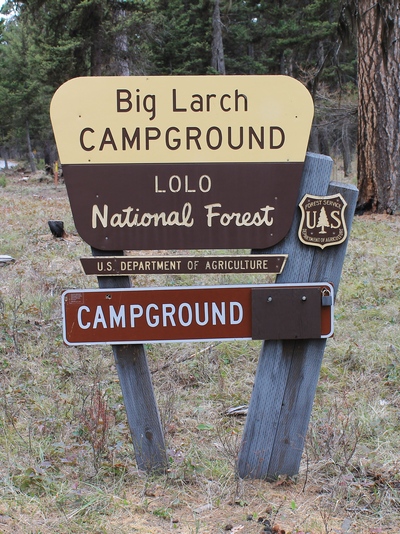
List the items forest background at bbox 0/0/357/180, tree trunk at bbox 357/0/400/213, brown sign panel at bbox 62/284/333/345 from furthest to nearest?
forest background at bbox 0/0/357/180
tree trunk at bbox 357/0/400/213
brown sign panel at bbox 62/284/333/345

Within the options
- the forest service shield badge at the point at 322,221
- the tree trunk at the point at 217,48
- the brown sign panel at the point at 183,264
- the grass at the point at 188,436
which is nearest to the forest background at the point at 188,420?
the grass at the point at 188,436

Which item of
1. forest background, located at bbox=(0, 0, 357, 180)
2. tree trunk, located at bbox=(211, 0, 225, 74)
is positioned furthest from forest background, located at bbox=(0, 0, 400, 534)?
tree trunk, located at bbox=(211, 0, 225, 74)

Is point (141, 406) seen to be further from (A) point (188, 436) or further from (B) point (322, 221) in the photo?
(B) point (322, 221)

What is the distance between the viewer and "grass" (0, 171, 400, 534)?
8.54ft

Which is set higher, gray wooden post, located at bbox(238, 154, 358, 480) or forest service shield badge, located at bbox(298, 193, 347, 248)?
forest service shield badge, located at bbox(298, 193, 347, 248)

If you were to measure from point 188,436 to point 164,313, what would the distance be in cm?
119

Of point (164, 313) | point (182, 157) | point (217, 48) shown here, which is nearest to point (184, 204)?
point (182, 157)

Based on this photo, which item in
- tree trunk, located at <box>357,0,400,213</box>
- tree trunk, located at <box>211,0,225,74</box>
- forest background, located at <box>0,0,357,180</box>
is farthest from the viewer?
tree trunk, located at <box>211,0,225,74</box>

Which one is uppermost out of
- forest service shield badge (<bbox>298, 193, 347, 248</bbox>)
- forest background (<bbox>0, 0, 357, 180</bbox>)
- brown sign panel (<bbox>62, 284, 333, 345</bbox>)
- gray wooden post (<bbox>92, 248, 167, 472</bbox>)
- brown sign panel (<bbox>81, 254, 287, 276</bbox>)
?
forest background (<bbox>0, 0, 357, 180</bbox>)

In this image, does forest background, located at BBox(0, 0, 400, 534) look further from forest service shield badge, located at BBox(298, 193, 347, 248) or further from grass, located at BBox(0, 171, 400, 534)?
forest service shield badge, located at BBox(298, 193, 347, 248)

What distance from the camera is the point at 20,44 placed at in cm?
3625

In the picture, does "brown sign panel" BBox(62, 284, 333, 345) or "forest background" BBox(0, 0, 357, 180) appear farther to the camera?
"forest background" BBox(0, 0, 357, 180)

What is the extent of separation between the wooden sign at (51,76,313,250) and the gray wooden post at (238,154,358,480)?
21 centimetres

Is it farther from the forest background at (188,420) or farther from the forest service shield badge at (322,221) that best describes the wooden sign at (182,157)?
the forest background at (188,420)
